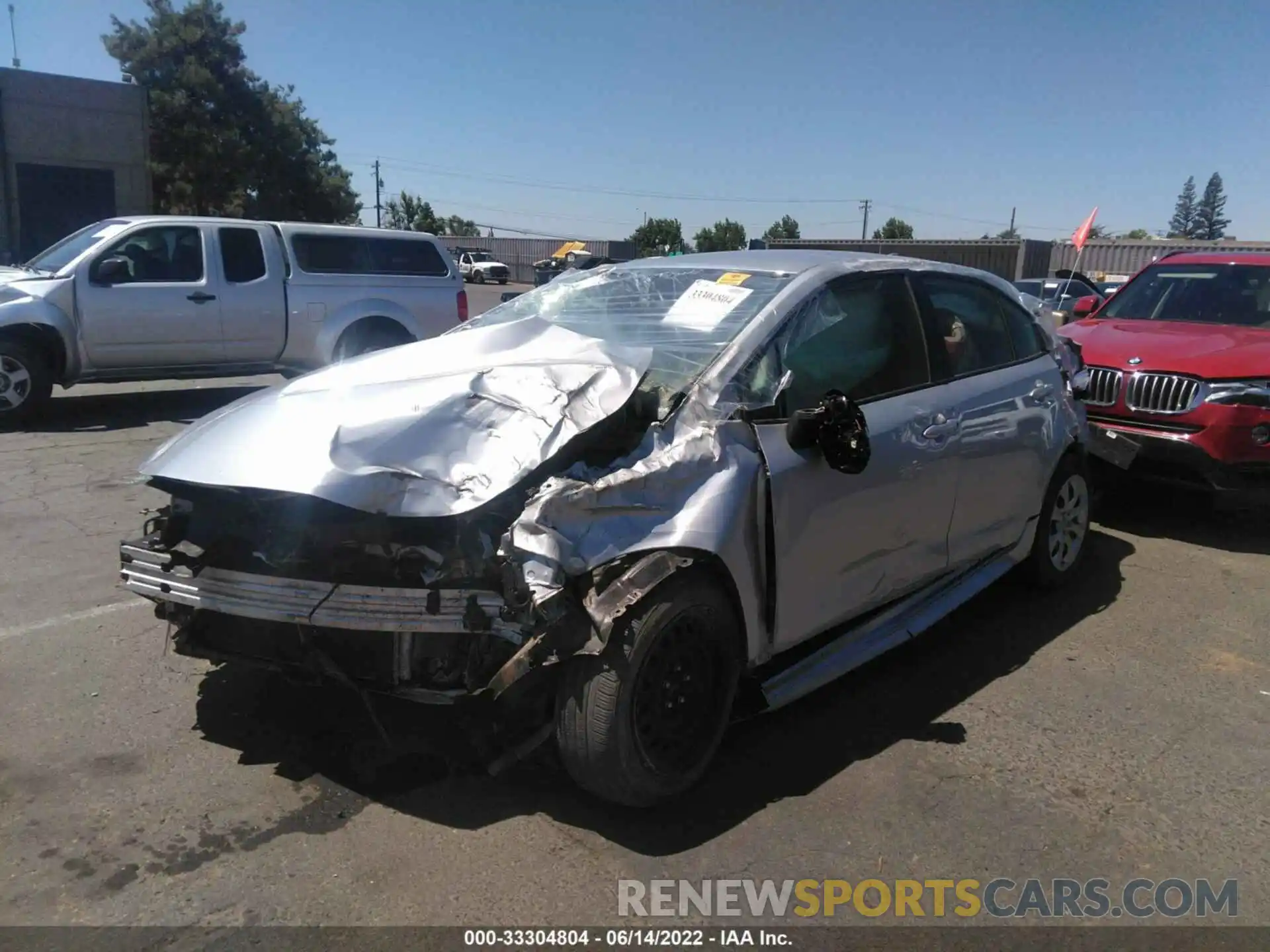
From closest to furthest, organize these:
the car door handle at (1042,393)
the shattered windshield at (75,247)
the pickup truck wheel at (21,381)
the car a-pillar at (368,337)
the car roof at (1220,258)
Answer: the car door handle at (1042,393)
the car roof at (1220,258)
the pickup truck wheel at (21,381)
the shattered windshield at (75,247)
the car a-pillar at (368,337)

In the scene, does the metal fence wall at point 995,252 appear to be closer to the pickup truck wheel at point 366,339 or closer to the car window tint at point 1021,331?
the pickup truck wheel at point 366,339

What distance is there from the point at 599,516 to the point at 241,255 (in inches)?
343

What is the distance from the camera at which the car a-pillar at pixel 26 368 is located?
29.1 feet

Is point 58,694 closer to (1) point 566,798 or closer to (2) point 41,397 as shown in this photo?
(1) point 566,798

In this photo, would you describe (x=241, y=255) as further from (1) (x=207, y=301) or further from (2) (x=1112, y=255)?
(2) (x=1112, y=255)

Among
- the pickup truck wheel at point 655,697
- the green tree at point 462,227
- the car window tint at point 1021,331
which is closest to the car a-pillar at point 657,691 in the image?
the pickup truck wheel at point 655,697

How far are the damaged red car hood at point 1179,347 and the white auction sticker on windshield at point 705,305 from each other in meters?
4.02

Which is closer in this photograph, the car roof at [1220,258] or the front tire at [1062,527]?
the front tire at [1062,527]

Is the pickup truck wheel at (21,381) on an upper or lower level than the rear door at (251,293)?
lower

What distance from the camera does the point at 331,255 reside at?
35.6 feet

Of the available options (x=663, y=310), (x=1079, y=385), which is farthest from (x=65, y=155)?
(x=1079, y=385)

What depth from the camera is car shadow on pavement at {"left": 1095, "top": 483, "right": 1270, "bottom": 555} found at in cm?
666

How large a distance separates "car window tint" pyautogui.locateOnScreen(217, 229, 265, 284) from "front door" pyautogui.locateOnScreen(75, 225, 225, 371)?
0.67 feet

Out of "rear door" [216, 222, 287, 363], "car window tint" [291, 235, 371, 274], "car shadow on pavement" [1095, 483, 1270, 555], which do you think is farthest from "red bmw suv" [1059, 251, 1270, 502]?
"rear door" [216, 222, 287, 363]
